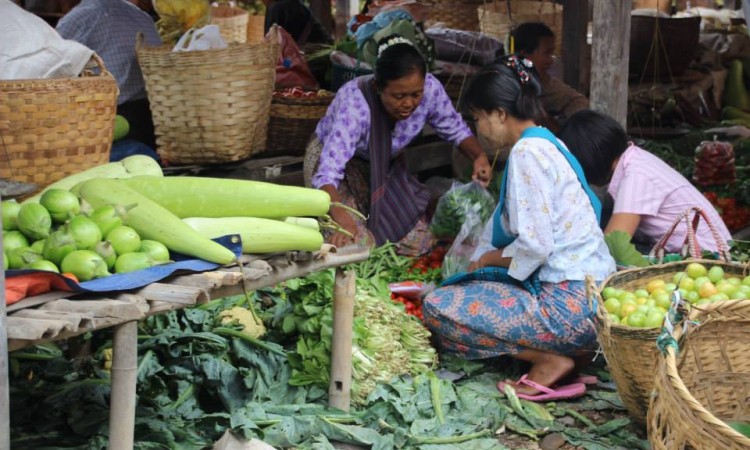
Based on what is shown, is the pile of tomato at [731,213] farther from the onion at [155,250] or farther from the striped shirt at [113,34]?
the onion at [155,250]

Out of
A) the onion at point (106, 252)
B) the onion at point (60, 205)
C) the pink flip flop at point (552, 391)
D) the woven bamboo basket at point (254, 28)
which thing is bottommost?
the pink flip flop at point (552, 391)

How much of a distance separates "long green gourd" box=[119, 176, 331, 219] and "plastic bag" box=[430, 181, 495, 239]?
191 cm

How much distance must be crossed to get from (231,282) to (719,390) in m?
1.60

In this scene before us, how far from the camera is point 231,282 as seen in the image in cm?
281

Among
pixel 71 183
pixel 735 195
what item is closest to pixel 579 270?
pixel 71 183

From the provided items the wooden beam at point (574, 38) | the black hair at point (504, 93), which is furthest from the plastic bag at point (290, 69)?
the wooden beam at point (574, 38)

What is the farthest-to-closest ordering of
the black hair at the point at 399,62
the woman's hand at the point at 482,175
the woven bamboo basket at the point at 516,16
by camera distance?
1. the woven bamboo basket at the point at 516,16
2. the woman's hand at the point at 482,175
3. the black hair at the point at 399,62

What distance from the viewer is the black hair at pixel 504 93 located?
4074 millimetres

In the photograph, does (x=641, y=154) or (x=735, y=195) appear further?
(x=735, y=195)

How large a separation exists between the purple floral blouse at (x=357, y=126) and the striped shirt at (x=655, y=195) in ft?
4.27

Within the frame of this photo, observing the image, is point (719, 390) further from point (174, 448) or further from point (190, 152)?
point (190, 152)

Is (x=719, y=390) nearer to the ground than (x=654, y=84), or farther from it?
farther from it

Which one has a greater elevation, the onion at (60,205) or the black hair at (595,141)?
the onion at (60,205)

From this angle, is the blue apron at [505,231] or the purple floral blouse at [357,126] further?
the purple floral blouse at [357,126]
